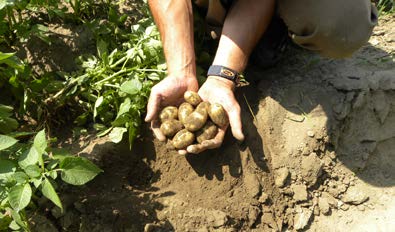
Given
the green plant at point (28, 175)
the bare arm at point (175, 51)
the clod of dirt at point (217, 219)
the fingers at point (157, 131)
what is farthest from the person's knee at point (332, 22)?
the green plant at point (28, 175)

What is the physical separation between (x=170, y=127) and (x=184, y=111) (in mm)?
97

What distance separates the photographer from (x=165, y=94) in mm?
1960

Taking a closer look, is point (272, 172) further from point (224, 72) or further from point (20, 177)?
point (20, 177)

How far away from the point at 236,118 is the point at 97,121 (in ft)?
2.47

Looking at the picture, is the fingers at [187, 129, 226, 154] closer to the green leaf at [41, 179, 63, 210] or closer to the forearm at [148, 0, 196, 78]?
the forearm at [148, 0, 196, 78]

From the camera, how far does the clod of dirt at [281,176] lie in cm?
200

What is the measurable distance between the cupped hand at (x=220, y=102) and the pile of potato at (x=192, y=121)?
3 centimetres

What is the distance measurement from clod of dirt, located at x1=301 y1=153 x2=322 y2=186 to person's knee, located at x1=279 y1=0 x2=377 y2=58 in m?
0.56

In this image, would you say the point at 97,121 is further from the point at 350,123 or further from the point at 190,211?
the point at 350,123

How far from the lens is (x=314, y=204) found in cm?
201

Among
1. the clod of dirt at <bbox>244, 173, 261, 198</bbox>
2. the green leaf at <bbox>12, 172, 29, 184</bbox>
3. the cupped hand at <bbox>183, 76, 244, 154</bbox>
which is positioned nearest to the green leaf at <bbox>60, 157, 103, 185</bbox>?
the green leaf at <bbox>12, 172, 29, 184</bbox>

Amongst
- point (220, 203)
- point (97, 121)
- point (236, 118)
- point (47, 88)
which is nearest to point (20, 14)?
point (47, 88)

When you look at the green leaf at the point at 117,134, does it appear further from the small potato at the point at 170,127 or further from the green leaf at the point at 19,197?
the green leaf at the point at 19,197

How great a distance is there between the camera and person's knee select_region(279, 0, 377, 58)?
2039 mm
